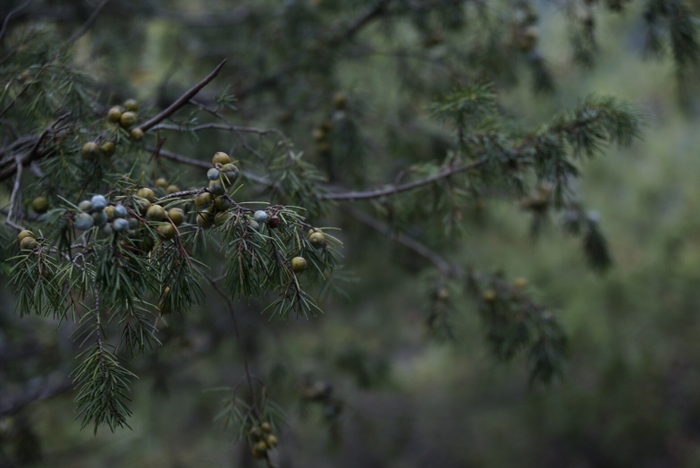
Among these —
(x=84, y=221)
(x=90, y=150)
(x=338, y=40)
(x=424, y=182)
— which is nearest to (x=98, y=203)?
(x=84, y=221)

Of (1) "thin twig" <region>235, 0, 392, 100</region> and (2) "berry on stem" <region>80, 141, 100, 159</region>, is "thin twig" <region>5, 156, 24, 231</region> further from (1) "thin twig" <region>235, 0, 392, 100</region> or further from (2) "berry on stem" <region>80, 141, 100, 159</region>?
(1) "thin twig" <region>235, 0, 392, 100</region>

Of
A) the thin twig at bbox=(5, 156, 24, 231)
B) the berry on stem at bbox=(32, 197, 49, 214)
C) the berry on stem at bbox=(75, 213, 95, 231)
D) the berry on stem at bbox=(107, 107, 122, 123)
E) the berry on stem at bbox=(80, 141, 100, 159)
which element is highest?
the berry on stem at bbox=(75, 213, 95, 231)

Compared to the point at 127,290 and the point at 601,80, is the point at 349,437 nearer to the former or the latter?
the point at 601,80

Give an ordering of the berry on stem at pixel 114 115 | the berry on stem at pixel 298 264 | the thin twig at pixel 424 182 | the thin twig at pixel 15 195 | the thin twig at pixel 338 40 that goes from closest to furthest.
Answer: the berry on stem at pixel 298 264, the thin twig at pixel 15 195, the berry on stem at pixel 114 115, the thin twig at pixel 424 182, the thin twig at pixel 338 40

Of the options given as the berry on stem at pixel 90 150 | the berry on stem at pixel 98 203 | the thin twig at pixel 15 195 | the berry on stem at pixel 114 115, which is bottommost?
the thin twig at pixel 15 195

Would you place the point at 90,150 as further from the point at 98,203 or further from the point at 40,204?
the point at 98,203

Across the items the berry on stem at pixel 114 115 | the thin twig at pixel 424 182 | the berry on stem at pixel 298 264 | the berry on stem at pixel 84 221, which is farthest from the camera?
the thin twig at pixel 424 182

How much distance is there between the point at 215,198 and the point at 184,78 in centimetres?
235

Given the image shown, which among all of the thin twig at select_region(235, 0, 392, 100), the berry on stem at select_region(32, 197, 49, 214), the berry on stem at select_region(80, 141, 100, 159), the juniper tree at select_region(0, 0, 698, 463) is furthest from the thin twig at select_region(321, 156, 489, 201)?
the thin twig at select_region(235, 0, 392, 100)

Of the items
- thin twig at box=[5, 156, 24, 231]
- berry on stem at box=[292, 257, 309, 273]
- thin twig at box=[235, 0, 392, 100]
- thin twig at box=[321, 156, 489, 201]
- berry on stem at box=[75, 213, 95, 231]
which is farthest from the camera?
thin twig at box=[235, 0, 392, 100]

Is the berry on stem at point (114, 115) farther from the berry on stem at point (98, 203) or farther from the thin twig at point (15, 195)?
the berry on stem at point (98, 203)

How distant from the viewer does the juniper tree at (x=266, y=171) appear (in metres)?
0.94

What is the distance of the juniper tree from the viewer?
3.09 ft

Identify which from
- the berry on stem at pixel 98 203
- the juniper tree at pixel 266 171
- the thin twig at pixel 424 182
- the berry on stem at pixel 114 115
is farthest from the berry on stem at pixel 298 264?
the berry on stem at pixel 114 115
